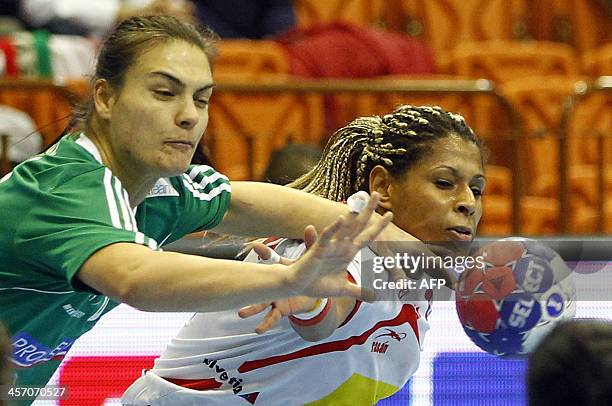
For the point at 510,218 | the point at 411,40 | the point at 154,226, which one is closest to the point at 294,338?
the point at 154,226

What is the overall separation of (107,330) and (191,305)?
0.69m

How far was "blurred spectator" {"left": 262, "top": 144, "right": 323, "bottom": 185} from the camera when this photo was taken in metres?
4.73

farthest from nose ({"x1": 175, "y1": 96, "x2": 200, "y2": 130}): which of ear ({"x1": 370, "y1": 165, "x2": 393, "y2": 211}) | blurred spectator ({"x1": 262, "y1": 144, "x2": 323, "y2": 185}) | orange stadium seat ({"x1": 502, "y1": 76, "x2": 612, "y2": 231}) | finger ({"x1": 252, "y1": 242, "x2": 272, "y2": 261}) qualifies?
orange stadium seat ({"x1": 502, "y1": 76, "x2": 612, "y2": 231})

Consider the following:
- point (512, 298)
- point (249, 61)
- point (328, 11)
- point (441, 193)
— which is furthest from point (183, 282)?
point (328, 11)

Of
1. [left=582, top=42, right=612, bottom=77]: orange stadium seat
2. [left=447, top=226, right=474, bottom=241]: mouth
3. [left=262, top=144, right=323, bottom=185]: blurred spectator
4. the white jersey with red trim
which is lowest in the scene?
[left=582, top=42, right=612, bottom=77]: orange stadium seat

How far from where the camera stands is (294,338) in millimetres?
2719

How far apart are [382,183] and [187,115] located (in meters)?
0.65

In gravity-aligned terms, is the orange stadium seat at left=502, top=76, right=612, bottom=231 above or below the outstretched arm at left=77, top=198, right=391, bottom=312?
below

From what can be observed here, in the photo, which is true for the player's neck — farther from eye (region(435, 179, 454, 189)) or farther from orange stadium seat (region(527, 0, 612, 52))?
orange stadium seat (region(527, 0, 612, 52))

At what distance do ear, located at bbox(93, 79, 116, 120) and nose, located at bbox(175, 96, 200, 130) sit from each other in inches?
6.3

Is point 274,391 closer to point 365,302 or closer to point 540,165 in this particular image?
point 365,302

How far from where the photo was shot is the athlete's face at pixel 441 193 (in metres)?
2.90

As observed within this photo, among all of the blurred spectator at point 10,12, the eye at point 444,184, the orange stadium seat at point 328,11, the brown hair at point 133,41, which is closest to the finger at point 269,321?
the brown hair at point 133,41

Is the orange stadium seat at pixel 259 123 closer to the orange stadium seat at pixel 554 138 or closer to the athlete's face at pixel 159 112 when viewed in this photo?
the orange stadium seat at pixel 554 138
